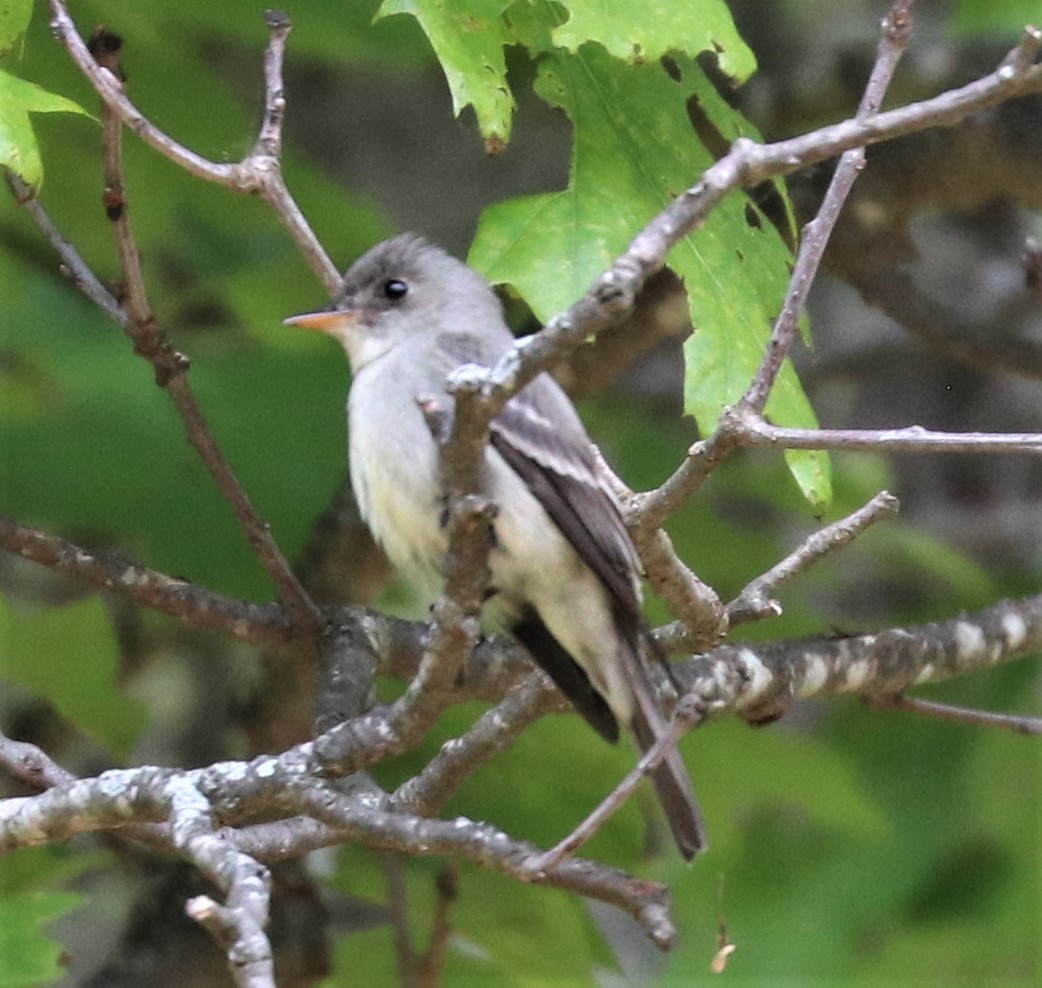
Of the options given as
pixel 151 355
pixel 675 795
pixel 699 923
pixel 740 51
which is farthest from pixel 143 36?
pixel 699 923

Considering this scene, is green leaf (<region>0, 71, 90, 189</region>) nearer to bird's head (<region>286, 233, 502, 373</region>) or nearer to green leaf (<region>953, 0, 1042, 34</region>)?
bird's head (<region>286, 233, 502, 373</region>)

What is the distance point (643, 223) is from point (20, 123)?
0.95m

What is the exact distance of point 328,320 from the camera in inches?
133

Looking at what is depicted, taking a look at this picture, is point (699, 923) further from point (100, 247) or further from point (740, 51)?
point (740, 51)

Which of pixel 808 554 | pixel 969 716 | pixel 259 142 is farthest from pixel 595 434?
pixel 259 142

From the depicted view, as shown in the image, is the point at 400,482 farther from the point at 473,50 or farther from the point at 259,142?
the point at 473,50

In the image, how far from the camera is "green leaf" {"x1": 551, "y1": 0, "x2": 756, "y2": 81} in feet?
7.57

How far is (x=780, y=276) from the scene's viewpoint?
279cm

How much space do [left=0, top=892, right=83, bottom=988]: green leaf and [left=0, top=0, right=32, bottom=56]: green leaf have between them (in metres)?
1.44

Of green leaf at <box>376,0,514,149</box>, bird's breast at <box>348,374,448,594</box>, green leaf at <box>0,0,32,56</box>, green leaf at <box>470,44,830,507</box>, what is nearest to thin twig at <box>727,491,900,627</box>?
green leaf at <box>470,44,830,507</box>

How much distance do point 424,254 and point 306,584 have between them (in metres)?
0.86

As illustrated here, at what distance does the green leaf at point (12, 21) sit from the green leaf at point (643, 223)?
72cm

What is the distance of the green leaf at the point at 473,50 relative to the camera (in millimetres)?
2311

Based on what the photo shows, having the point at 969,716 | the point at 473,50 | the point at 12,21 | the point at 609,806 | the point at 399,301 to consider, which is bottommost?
the point at 609,806
